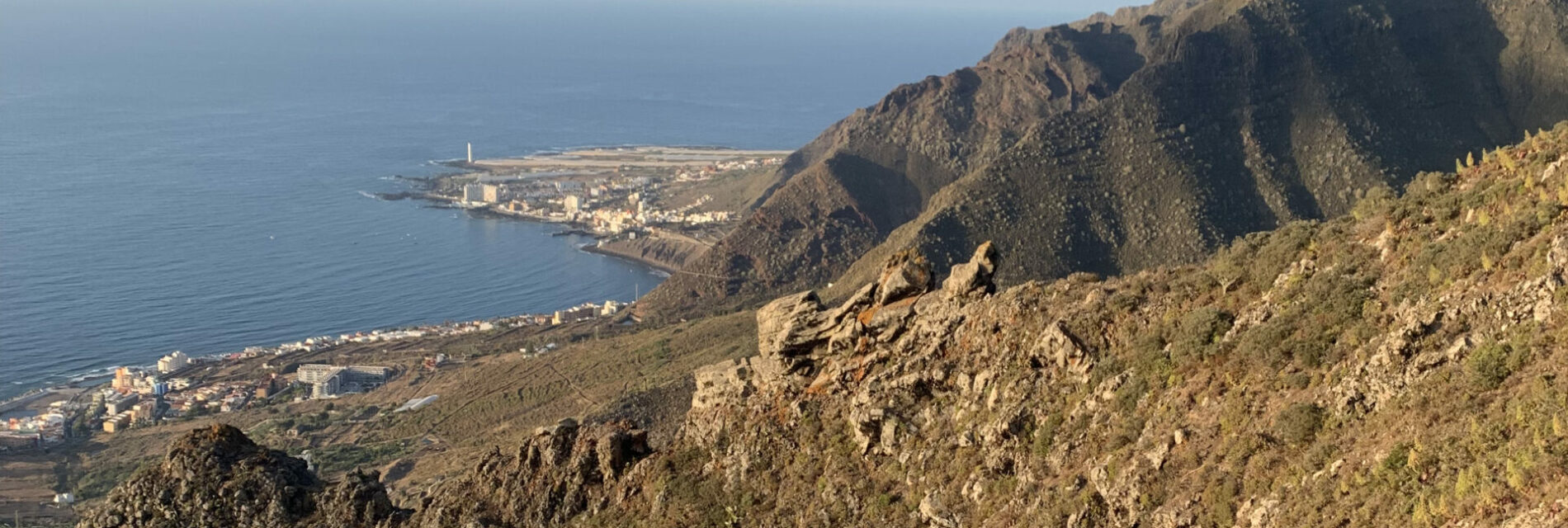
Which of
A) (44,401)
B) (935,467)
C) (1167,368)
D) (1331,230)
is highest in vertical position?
(1331,230)

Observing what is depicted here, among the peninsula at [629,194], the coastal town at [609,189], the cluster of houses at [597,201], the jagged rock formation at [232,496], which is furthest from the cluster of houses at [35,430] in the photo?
the cluster of houses at [597,201]

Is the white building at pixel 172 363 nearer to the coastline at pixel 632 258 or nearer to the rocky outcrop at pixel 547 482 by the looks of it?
the coastline at pixel 632 258

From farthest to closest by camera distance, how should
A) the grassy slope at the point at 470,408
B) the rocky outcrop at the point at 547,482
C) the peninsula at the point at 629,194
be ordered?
the peninsula at the point at 629,194
the grassy slope at the point at 470,408
the rocky outcrop at the point at 547,482

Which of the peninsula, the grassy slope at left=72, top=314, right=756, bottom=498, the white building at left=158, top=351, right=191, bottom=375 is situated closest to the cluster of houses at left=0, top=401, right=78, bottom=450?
the grassy slope at left=72, top=314, right=756, bottom=498

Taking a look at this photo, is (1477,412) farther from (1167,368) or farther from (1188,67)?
(1188,67)

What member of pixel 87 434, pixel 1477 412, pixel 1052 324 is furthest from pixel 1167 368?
pixel 87 434
